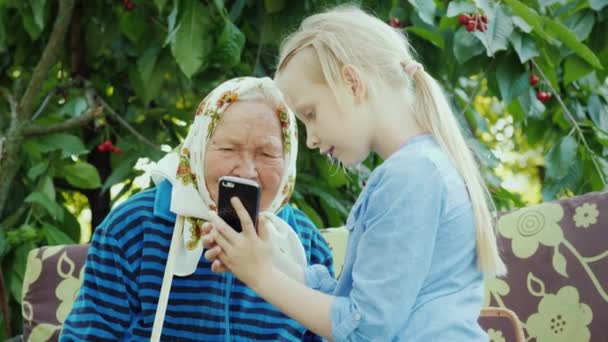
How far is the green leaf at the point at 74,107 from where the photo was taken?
314 cm

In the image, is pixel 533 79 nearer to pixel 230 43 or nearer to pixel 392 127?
pixel 230 43

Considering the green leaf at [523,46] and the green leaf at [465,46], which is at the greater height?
the green leaf at [523,46]

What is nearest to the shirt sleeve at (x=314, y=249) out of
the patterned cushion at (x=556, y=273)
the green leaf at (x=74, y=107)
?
the patterned cushion at (x=556, y=273)

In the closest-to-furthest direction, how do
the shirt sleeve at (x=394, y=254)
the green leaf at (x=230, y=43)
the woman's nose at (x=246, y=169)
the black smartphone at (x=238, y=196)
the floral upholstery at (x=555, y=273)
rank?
the shirt sleeve at (x=394, y=254) < the black smartphone at (x=238, y=196) < the woman's nose at (x=246, y=169) < the floral upholstery at (x=555, y=273) < the green leaf at (x=230, y=43)

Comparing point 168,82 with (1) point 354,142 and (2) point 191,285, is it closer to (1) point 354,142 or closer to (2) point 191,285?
(2) point 191,285

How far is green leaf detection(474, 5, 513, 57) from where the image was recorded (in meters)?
2.69

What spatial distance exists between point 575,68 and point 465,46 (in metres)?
0.36

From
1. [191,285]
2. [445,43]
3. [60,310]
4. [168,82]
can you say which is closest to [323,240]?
[191,285]

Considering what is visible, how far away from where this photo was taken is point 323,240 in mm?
2381

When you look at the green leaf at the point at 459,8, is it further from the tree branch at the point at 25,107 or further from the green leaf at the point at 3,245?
the green leaf at the point at 3,245

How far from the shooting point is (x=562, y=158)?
3.03 metres

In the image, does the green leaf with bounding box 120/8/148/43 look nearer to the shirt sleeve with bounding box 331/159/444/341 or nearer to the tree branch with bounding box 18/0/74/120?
the tree branch with bounding box 18/0/74/120

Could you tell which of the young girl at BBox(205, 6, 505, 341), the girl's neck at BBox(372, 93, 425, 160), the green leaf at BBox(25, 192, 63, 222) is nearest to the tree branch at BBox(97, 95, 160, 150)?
the green leaf at BBox(25, 192, 63, 222)

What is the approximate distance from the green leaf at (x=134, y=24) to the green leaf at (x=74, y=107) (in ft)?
0.90
